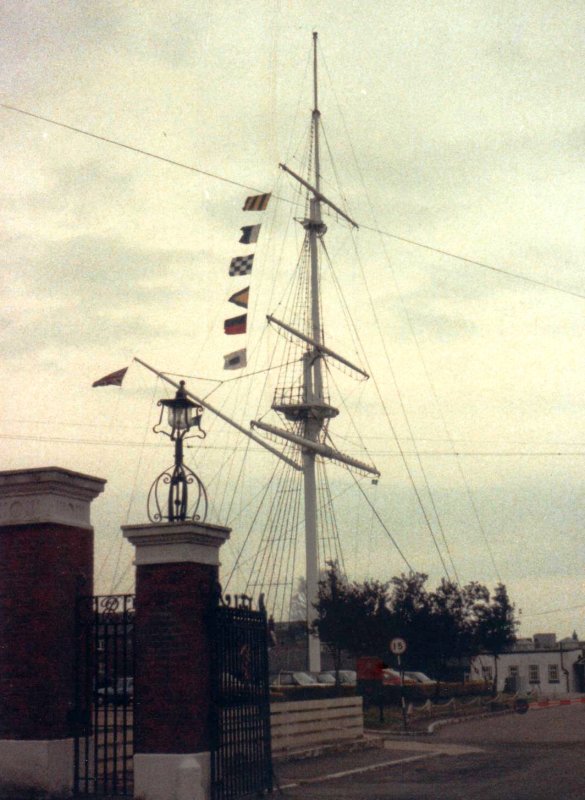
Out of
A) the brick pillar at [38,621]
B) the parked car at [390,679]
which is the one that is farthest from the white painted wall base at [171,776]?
the parked car at [390,679]

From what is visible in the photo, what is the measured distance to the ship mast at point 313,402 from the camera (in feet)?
172

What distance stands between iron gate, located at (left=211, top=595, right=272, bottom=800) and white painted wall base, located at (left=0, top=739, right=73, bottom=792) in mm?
1944

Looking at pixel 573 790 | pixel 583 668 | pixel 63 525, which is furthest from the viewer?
pixel 583 668

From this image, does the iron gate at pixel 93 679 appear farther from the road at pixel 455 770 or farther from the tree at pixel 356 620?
the tree at pixel 356 620

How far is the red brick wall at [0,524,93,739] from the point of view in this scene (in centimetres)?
1383

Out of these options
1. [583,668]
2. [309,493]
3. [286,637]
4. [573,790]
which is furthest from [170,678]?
[583,668]

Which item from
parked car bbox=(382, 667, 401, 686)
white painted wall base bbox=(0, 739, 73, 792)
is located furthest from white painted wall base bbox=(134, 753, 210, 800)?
parked car bbox=(382, 667, 401, 686)

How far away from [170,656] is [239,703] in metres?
1.36

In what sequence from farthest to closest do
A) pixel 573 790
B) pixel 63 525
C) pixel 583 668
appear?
1. pixel 583 668
2. pixel 573 790
3. pixel 63 525

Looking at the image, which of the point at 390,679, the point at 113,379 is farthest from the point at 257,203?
the point at 390,679

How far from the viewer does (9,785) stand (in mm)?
13711

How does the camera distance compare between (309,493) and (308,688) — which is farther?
(309,493)

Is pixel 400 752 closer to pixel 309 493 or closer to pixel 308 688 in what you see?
pixel 308 688

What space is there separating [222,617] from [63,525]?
2394mm
